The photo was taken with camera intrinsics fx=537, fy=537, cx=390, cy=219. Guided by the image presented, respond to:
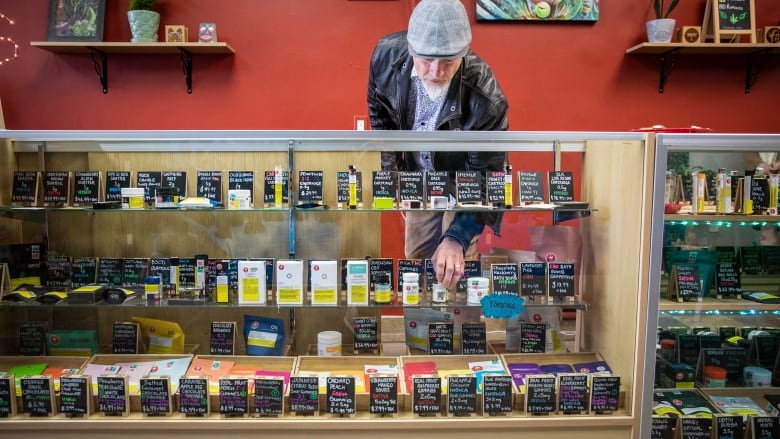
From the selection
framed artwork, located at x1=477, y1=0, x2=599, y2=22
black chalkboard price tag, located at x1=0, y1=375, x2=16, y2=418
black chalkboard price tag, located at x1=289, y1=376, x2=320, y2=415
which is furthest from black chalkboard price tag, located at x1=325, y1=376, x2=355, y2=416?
framed artwork, located at x1=477, y1=0, x2=599, y2=22

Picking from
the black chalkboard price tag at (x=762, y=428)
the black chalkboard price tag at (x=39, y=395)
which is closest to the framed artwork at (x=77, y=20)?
the black chalkboard price tag at (x=39, y=395)

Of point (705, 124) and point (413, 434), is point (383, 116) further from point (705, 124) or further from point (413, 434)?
point (705, 124)

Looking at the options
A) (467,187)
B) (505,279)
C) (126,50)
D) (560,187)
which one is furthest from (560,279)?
(126,50)

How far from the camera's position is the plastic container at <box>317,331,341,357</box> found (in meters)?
2.09

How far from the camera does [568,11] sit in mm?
4445

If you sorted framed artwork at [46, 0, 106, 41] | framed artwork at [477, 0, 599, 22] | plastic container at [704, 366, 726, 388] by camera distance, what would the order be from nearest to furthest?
plastic container at [704, 366, 726, 388] < framed artwork at [46, 0, 106, 41] < framed artwork at [477, 0, 599, 22]

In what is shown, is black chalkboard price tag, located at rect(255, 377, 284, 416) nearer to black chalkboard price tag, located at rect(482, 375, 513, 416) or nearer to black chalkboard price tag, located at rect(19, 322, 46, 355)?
black chalkboard price tag, located at rect(482, 375, 513, 416)

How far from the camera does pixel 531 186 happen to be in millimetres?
2041

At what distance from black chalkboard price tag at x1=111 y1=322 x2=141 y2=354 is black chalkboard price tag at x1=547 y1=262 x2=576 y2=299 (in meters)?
1.60

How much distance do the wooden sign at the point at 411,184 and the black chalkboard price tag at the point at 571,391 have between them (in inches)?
31.8

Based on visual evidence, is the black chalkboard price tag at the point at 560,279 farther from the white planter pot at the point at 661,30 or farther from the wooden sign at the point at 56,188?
the white planter pot at the point at 661,30

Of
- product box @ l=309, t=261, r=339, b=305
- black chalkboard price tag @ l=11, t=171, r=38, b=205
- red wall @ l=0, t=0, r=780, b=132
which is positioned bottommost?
product box @ l=309, t=261, r=339, b=305

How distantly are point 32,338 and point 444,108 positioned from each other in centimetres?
190

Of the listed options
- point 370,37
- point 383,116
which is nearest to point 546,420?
point 383,116
